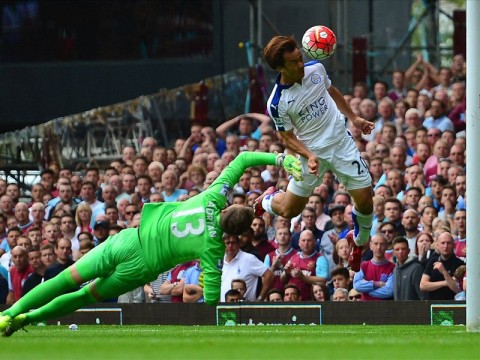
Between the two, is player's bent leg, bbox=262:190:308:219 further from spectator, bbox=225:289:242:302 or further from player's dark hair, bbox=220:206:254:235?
spectator, bbox=225:289:242:302

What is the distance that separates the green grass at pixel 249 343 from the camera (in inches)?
455

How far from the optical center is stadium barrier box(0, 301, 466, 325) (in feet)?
57.3

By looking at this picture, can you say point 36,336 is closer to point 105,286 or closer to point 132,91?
point 105,286

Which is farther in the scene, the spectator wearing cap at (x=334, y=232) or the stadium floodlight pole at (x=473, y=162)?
the spectator wearing cap at (x=334, y=232)

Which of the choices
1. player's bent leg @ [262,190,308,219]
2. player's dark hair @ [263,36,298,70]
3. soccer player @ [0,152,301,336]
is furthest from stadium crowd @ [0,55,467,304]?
player's dark hair @ [263,36,298,70]

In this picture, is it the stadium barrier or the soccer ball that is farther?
the stadium barrier

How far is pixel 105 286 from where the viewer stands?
14406 mm

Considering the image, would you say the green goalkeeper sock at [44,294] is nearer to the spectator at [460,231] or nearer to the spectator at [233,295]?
the spectator at [233,295]

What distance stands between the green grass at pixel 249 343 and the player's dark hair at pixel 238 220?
1.04 metres

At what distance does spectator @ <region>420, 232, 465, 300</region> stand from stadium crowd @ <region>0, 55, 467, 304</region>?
0.01 m

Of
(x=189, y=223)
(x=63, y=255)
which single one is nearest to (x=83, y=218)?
(x=63, y=255)

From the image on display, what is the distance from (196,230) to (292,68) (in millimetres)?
2368

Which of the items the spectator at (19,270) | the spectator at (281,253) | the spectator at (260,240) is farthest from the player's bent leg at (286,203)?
the spectator at (19,270)

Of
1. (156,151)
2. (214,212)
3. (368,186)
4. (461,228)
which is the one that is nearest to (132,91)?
(156,151)
